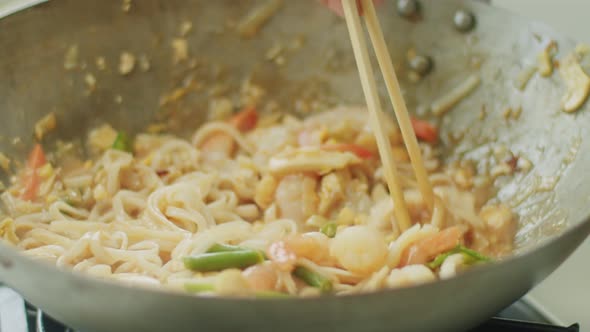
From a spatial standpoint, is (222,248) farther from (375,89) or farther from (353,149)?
(353,149)

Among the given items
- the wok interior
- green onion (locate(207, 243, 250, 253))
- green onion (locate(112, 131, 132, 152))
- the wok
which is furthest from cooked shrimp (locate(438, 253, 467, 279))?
green onion (locate(112, 131, 132, 152))

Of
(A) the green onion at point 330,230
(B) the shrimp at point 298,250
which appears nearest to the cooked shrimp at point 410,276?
(B) the shrimp at point 298,250

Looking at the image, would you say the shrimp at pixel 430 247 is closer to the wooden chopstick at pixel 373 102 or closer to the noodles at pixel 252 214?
the noodles at pixel 252 214

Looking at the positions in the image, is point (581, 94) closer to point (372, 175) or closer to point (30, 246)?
point (372, 175)

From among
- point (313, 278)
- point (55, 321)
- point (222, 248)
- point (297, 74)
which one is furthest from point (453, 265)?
point (297, 74)

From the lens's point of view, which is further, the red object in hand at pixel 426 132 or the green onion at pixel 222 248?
the red object in hand at pixel 426 132
